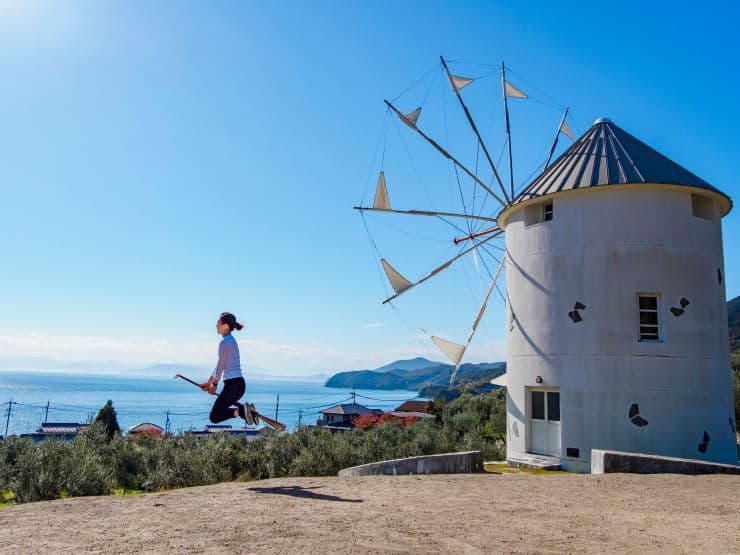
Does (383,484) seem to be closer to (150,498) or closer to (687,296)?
(150,498)

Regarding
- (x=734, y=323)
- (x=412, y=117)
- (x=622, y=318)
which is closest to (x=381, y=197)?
(x=412, y=117)

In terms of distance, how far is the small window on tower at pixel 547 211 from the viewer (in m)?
14.6

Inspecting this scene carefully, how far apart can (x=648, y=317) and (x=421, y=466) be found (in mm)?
6474

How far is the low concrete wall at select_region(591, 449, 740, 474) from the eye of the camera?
34.7 feet

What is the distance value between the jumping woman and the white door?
827cm

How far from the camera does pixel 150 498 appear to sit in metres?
7.52

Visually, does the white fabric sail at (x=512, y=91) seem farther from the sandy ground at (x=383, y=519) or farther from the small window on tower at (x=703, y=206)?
the sandy ground at (x=383, y=519)

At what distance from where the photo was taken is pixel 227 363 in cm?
838

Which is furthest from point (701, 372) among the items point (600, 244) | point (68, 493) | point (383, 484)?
point (68, 493)

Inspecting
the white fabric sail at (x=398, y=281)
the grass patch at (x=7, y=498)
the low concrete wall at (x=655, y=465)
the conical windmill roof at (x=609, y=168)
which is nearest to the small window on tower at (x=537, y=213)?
the conical windmill roof at (x=609, y=168)

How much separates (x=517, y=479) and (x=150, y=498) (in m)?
6.07

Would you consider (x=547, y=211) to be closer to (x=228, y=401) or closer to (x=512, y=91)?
(x=512, y=91)

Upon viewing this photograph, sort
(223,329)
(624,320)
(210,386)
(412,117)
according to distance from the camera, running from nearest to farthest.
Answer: (210,386) < (223,329) < (624,320) < (412,117)

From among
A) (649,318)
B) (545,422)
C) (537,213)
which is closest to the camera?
(649,318)
